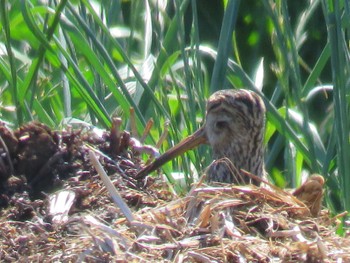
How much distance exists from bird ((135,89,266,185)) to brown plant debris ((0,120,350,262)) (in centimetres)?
48

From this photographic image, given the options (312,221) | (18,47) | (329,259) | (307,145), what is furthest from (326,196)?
(18,47)

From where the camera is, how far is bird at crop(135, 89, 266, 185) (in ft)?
14.4

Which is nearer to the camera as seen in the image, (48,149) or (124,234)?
(124,234)

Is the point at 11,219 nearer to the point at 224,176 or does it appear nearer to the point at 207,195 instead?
the point at 207,195

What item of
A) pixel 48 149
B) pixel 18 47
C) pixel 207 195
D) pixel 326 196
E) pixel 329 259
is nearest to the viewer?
pixel 329 259

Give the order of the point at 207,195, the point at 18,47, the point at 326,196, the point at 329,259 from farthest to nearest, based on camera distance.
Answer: the point at 18,47 < the point at 326,196 < the point at 207,195 < the point at 329,259

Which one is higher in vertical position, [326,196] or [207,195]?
[207,195]

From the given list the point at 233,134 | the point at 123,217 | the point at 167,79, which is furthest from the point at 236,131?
the point at 123,217

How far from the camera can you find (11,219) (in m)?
3.49

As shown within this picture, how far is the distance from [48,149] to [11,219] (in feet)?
1.03

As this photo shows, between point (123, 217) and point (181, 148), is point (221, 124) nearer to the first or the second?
point (181, 148)

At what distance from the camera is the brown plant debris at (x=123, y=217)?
10.3ft

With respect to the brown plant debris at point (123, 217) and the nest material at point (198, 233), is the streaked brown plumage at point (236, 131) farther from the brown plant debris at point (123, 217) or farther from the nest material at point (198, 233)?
the nest material at point (198, 233)

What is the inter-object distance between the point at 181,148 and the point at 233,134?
41cm
